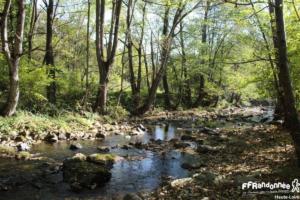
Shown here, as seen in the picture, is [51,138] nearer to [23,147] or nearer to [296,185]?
[23,147]

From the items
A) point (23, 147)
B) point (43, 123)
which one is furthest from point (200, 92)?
point (23, 147)

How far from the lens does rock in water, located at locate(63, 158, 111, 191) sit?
8.62 metres

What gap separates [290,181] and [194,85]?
94.0ft

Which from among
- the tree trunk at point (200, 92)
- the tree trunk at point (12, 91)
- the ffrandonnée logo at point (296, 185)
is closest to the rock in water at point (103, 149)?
the tree trunk at point (12, 91)

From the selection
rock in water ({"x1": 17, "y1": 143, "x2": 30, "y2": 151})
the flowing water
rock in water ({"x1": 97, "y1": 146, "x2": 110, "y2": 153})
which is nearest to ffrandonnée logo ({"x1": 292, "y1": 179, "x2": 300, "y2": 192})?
the flowing water

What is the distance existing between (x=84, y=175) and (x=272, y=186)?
14.5ft

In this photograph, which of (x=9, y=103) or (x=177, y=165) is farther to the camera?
(x=9, y=103)

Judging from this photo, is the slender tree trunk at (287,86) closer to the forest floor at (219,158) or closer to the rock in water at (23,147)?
the forest floor at (219,158)

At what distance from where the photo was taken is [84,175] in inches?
352

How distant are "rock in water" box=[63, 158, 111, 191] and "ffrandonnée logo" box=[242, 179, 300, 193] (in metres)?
3.50

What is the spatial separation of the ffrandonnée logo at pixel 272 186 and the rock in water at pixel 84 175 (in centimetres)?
350

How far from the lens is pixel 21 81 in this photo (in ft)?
56.9

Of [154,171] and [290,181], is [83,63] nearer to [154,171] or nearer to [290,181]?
[154,171]

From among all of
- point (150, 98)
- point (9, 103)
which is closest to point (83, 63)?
point (150, 98)
